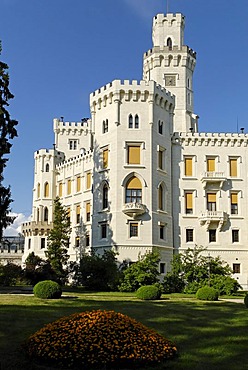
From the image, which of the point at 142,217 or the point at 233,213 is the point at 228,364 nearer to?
the point at 142,217

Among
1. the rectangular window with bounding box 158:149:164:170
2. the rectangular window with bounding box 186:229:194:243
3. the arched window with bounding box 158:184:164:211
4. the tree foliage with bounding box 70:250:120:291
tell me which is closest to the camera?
→ the tree foliage with bounding box 70:250:120:291

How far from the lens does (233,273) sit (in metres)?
44.6

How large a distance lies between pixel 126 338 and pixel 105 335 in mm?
521

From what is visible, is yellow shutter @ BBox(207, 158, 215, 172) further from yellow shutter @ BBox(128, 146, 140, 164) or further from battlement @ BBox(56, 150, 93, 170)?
battlement @ BBox(56, 150, 93, 170)

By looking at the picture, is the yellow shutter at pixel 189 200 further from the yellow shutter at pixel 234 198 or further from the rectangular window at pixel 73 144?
the rectangular window at pixel 73 144

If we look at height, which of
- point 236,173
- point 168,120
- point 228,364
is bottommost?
point 228,364

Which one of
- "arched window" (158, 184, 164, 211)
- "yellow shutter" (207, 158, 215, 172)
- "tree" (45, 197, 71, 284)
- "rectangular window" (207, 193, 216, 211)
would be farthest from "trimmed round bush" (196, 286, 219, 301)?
"tree" (45, 197, 71, 284)

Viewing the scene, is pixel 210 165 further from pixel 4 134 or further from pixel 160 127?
pixel 4 134

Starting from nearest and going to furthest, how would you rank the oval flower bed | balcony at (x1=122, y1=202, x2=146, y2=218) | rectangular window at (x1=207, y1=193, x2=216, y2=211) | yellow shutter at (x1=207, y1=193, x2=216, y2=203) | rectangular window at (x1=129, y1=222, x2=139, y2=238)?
the oval flower bed < balcony at (x1=122, y1=202, x2=146, y2=218) < rectangular window at (x1=129, y1=222, x2=139, y2=238) < rectangular window at (x1=207, y1=193, x2=216, y2=211) < yellow shutter at (x1=207, y1=193, x2=216, y2=203)

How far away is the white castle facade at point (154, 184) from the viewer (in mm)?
42812

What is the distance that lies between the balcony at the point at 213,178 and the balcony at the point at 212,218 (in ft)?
9.33

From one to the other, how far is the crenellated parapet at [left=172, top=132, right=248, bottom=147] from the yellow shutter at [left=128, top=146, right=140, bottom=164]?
21.8ft

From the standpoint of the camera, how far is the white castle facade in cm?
4281

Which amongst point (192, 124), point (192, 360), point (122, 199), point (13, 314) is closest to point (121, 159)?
point (122, 199)
